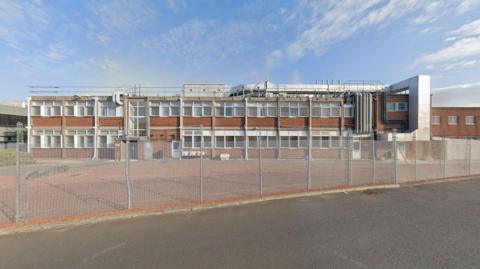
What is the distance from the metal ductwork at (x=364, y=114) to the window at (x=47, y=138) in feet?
119

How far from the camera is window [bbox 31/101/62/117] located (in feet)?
97.6

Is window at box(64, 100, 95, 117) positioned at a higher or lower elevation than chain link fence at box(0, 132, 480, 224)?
higher

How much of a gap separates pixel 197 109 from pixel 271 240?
2714 centimetres

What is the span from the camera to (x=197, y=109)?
101 feet

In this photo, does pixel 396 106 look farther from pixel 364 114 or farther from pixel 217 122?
pixel 217 122

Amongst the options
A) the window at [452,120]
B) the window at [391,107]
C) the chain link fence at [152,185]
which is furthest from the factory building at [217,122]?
the window at [452,120]

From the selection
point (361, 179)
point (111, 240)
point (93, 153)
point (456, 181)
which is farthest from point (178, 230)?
point (93, 153)

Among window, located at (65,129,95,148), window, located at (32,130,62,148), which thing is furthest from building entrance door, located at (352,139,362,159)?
window, located at (32,130,62,148)

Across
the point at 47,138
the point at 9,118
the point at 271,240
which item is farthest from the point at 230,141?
the point at 9,118

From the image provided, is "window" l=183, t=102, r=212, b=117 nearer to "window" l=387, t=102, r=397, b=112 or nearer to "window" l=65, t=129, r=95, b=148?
"window" l=65, t=129, r=95, b=148

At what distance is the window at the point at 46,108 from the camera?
97.6 ft

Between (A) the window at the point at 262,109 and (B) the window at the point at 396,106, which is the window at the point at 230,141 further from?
(B) the window at the point at 396,106

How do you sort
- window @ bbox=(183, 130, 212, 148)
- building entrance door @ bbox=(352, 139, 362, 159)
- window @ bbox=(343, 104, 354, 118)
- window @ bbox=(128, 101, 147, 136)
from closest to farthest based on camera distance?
building entrance door @ bbox=(352, 139, 362, 159) → window @ bbox=(183, 130, 212, 148) → window @ bbox=(128, 101, 147, 136) → window @ bbox=(343, 104, 354, 118)

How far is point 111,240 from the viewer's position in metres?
4.89
